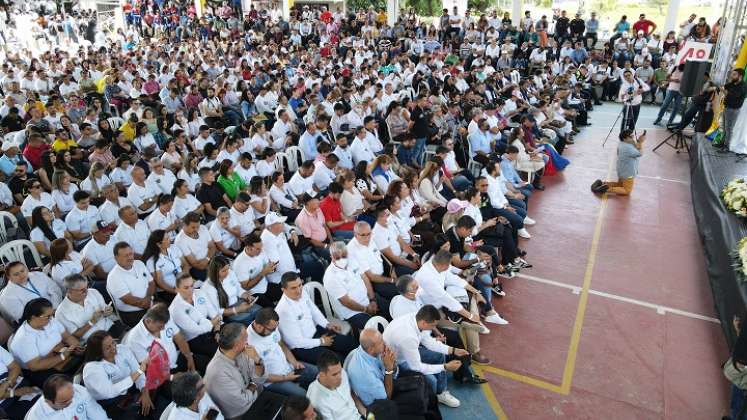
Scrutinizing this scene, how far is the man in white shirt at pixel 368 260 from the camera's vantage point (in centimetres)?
484

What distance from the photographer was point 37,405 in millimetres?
3047

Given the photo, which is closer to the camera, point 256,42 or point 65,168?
point 65,168

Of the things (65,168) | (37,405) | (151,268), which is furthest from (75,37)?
(37,405)

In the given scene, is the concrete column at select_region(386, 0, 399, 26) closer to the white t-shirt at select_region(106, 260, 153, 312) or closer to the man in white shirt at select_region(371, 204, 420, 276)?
the man in white shirt at select_region(371, 204, 420, 276)

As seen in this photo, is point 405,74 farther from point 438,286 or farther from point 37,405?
point 37,405

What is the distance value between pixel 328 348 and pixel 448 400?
1.08 metres

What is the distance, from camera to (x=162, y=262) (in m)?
4.70

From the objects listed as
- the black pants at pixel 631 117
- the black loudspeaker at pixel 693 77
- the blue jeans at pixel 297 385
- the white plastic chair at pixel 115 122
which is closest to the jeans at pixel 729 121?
the black loudspeaker at pixel 693 77

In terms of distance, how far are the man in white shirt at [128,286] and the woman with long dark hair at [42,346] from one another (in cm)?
51

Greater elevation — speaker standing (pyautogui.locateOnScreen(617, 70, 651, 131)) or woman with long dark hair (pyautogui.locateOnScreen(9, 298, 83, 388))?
speaker standing (pyautogui.locateOnScreen(617, 70, 651, 131))

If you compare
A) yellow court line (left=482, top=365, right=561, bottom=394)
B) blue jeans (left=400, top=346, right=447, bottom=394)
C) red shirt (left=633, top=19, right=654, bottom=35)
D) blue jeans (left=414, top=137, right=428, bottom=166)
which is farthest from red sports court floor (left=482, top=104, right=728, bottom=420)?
red shirt (left=633, top=19, right=654, bottom=35)

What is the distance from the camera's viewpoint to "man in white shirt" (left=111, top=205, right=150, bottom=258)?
5.14 m

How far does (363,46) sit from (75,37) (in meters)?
13.7

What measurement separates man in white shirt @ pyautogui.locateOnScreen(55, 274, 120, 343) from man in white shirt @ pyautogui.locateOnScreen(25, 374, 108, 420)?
31.7 inches
